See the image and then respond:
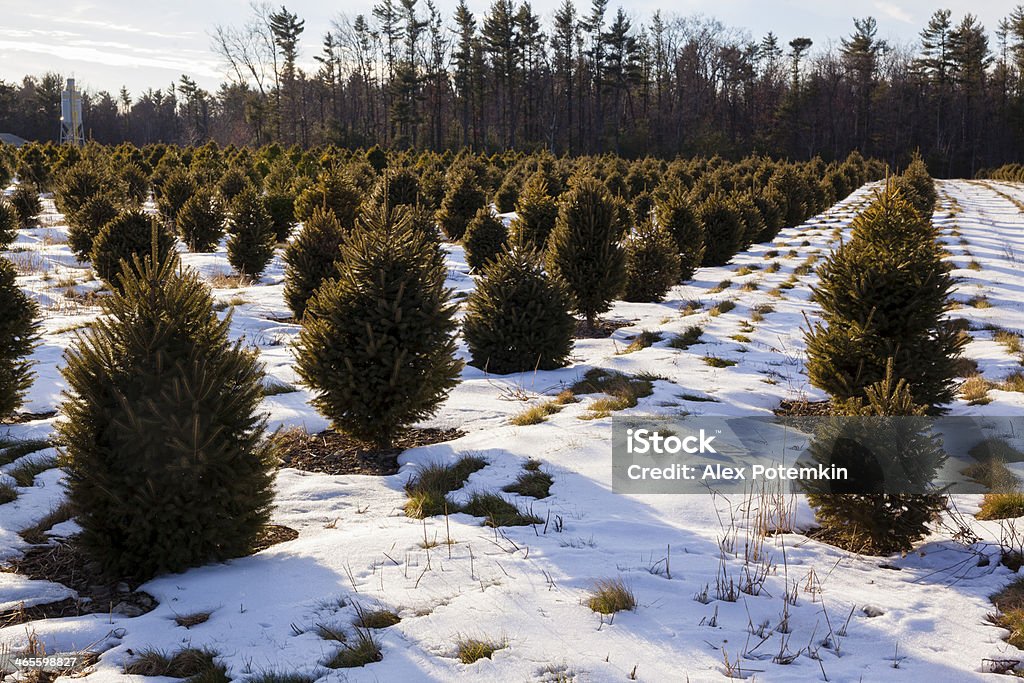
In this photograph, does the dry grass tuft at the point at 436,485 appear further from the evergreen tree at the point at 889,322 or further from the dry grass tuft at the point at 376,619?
the evergreen tree at the point at 889,322

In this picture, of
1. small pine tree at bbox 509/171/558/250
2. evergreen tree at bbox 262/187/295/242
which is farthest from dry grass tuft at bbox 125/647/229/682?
evergreen tree at bbox 262/187/295/242

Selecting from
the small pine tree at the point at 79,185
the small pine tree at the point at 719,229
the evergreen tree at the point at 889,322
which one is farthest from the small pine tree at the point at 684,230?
the small pine tree at the point at 79,185

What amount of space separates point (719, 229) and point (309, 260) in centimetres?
1006

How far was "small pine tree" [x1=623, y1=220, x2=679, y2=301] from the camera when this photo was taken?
12609mm

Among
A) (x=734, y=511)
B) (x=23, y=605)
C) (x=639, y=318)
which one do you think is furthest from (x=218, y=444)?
(x=639, y=318)

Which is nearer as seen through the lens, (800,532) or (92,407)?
(92,407)

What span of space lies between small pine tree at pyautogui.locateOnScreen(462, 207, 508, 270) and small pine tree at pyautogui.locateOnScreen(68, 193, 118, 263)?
6.69 m

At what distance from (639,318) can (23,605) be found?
29.9 ft

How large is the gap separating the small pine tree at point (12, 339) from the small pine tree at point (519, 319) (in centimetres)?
436

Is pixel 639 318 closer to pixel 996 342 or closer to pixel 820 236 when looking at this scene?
pixel 996 342

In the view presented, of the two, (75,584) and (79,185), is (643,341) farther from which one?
(79,185)

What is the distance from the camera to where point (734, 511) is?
4.77 m

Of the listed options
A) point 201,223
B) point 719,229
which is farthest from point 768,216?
point 201,223

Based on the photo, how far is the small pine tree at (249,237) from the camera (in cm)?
1404
